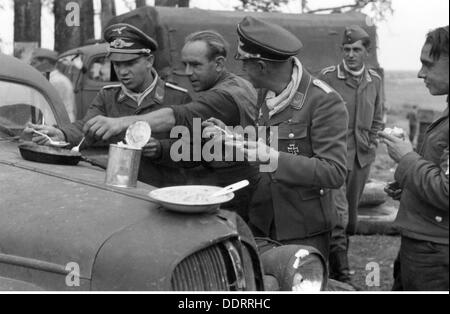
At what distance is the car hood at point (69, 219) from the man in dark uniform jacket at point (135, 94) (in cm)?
75

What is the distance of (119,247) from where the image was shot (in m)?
2.53

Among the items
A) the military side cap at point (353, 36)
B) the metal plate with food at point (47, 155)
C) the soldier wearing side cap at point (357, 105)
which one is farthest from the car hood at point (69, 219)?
the military side cap at point (353, 36)

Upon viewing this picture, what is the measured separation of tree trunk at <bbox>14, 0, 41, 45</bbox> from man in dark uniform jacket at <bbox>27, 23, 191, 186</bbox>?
631 centimetres

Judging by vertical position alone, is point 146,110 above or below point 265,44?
below

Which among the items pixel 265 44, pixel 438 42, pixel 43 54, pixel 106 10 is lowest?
pixel 43 54

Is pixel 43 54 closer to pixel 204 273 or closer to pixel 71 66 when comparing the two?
pixel 71 66

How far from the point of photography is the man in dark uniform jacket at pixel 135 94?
3.90 m

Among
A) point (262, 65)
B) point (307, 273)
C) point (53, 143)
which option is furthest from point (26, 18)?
point (307, 273)

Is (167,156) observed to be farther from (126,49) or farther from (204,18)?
(204,18)

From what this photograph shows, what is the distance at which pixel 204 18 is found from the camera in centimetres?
945

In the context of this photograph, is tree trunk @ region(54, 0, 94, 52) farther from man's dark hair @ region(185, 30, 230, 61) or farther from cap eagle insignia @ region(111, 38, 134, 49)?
cap eagle insignia @ region(111, 38, 134, 49)

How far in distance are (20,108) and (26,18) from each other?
6352mm
